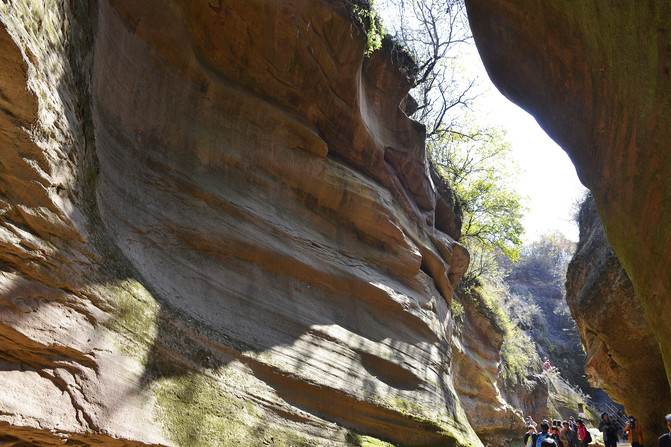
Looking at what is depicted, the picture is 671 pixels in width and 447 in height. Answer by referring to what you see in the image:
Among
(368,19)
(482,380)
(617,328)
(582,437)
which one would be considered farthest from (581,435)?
(368,19)

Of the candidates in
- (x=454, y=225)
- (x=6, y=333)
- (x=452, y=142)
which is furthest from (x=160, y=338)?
(x=452, y=142)

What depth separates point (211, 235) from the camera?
6777 mm

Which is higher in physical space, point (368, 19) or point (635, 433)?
point (368, 19)

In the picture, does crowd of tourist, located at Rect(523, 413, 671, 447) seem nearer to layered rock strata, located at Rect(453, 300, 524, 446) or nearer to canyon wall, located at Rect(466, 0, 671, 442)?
canyon wall, located at Rect(466, 0, 671, 442)

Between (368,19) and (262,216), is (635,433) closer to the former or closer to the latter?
(262,216)

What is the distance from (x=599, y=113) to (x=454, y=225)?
10179 mm

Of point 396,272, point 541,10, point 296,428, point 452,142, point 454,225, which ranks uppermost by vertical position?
point 452,142

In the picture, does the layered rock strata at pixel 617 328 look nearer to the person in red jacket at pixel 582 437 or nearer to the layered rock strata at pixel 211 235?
the person in red jacket at pixel 582 437

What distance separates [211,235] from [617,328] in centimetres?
1163

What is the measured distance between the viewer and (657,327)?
4.36 meters

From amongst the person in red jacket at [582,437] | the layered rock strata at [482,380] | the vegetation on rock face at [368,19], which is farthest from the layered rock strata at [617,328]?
the vegetation on rock face at [368,19]

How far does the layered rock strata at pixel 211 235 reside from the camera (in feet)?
12.5

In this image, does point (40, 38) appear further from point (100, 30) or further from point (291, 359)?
point (291, 359)

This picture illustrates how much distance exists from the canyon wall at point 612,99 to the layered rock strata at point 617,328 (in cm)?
662
